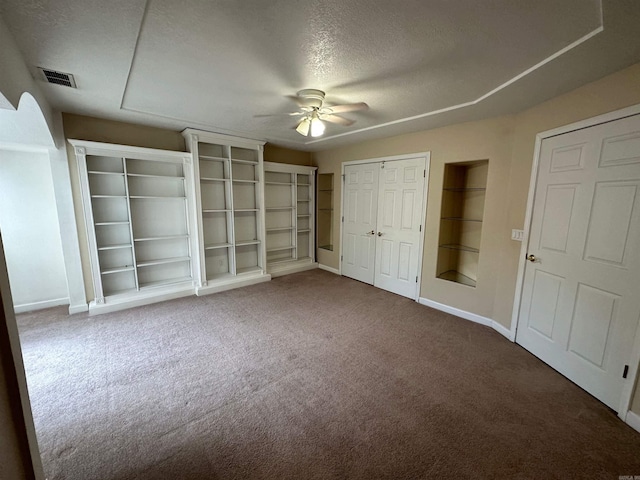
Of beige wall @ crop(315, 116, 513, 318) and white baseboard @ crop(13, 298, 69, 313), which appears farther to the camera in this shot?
white baseboard @ crop(13, 298, 69, 313)

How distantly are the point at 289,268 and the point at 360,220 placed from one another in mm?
1759

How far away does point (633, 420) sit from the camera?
71.4 inches

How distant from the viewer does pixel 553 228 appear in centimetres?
246

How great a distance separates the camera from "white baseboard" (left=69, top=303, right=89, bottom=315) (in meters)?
3.42

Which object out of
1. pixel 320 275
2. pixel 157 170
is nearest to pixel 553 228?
pixel 320 275

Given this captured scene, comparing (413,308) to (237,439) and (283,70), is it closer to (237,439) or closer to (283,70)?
(237,439)

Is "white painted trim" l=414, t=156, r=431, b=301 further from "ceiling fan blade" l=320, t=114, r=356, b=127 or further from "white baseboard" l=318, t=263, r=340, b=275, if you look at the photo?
"white baseboard" l=318, t=263, r=340, b=275

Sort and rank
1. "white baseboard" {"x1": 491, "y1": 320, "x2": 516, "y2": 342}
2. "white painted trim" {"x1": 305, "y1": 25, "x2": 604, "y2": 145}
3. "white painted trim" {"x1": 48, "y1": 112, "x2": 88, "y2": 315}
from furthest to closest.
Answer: "white painted trim" {"x1": 48, "y1": 112, "x2": 88, "y2": 315} → "white baseboard" {"x1": 491, "y1": 320, "x2": 516, "y2": 342} → "white painted trim" {"x1": 305, "y1": 25, "x2": 604, "y2": 145}

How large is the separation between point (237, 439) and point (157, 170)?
12.3 ft

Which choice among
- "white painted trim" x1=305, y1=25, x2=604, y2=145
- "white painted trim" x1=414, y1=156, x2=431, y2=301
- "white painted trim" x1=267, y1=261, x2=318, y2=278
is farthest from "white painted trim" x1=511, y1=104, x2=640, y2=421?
"white painted trim" x1=267, y1=261, x2=318, y2=278

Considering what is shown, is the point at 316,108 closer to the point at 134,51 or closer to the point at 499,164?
the point at 134,51

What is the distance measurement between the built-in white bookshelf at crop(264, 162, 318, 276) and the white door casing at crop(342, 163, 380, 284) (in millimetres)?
945

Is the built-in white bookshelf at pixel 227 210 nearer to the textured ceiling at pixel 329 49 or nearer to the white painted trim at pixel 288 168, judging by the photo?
the white painted trim at pixel 288 168

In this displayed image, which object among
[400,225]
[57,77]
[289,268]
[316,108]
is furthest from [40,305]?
[400,225]
